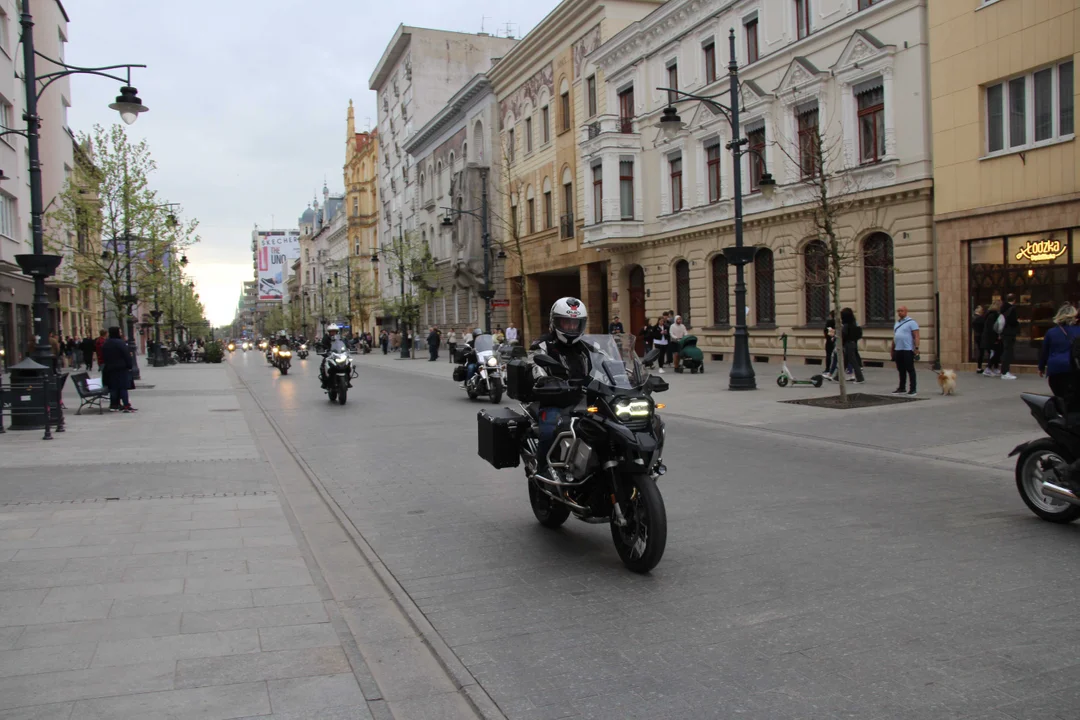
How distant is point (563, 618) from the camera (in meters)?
4.75

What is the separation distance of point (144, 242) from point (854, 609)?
2674 centimetres

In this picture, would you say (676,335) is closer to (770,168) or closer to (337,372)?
(770,168)

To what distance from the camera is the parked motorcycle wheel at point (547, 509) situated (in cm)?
666

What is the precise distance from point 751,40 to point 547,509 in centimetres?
2431

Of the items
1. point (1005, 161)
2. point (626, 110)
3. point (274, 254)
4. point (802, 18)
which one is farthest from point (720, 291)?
point (274, 254)

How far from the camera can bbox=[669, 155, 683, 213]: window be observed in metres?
31.8

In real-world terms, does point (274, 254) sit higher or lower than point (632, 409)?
higher

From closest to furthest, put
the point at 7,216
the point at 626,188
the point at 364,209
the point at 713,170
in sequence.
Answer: the point at 713,170 < the point at 7,216 < the point at 626,188 < the point at 364,209

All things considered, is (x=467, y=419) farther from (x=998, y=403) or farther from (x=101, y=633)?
(x=101, y=633)

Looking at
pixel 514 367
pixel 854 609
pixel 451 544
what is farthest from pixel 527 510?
pixel 854 609

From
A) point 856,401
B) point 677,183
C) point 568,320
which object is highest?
point 677,183

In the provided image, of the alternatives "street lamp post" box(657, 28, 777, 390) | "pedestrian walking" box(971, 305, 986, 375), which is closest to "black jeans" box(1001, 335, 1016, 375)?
"pedestrian walking" box(971, 305, 986, 375)

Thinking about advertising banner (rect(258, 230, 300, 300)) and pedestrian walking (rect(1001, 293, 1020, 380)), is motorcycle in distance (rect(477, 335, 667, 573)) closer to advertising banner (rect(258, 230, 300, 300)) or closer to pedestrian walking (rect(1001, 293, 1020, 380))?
pedestrian walking (rect(1001, 293, 1020, 380))

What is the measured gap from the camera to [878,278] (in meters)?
23.4
